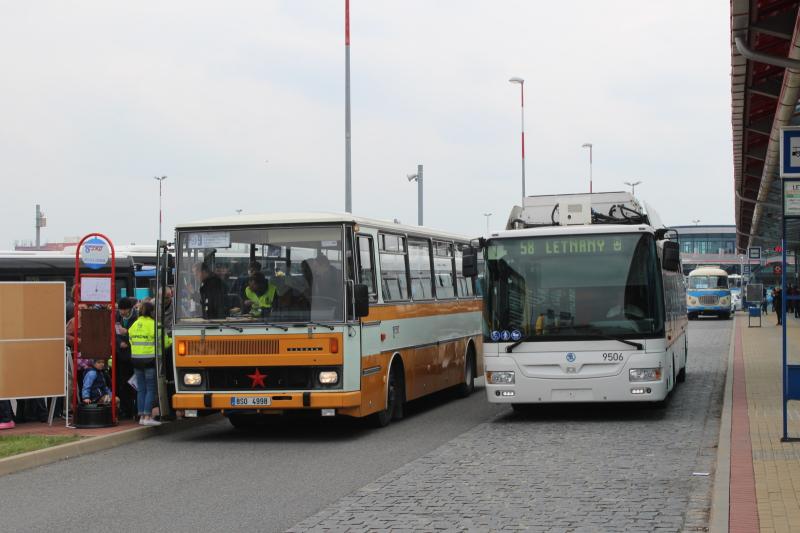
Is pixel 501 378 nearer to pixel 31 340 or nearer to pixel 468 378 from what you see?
pixel 468 378

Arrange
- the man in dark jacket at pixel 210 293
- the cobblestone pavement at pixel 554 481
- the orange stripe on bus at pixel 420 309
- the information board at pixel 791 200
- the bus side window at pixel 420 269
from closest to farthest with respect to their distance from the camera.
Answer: the cobblestone pavement at pixel 554 481 → the information board at pixel 791 200 → the man in dark jacket at pixel 210 293 → the orange stripe on bus at pixel 420 309 → the bus side window at pixel 420 269

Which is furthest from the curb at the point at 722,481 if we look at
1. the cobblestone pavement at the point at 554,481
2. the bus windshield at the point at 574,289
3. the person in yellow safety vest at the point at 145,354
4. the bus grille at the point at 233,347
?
the person in yellow safety vest at the point at 145,354

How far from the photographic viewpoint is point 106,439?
43.3 ft

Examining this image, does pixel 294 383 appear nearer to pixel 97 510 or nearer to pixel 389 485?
pixel 389 485

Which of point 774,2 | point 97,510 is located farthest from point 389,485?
point 774,2

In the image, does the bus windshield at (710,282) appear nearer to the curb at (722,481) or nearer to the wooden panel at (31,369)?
the curb at (722,481)

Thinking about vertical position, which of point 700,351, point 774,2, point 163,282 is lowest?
point 700,351

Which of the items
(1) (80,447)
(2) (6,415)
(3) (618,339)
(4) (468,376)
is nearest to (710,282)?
(4) (468,376)

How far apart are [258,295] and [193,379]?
1.25 meters

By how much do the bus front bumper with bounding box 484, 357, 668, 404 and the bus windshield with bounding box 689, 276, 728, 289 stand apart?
Result: 4813 cm

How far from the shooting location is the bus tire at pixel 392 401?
14766 millimetres

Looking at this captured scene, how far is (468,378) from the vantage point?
19641 millimetres

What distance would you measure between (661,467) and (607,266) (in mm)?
4342

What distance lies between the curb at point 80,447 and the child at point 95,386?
2.95 ft
